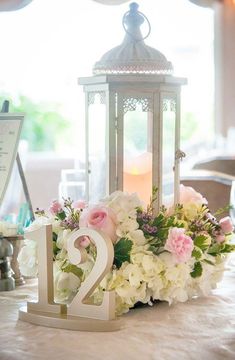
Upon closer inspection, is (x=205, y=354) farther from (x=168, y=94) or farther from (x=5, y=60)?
(x=5, y=60)

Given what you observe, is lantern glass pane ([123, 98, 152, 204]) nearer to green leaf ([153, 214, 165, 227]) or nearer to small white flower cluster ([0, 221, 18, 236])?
green leaf ([153, 214, 165, 227])

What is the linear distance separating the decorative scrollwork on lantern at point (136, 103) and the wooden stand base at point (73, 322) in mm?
460

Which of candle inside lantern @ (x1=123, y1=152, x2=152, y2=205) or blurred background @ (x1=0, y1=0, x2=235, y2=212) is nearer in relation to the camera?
candle inside lantern @ (x1=123, y1=152, x2=152, y2=205)

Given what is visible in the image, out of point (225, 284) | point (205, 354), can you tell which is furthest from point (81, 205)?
point (205, 354)

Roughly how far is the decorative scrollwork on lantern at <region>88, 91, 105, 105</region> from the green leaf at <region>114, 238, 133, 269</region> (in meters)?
0.33

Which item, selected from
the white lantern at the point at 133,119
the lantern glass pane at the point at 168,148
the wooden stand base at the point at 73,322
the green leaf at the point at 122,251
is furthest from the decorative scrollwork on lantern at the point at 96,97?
the wooden stand base at the point at 73,322

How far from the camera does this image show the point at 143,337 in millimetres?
1224

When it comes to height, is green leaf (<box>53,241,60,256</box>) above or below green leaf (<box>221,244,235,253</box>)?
above

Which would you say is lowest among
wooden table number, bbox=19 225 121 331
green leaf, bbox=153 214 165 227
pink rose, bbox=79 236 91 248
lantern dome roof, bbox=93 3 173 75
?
wooden table number, bbox=19 225 121 331

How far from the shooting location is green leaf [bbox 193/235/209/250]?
1462 millimetres

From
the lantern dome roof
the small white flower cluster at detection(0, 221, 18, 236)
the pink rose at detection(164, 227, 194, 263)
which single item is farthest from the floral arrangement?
the lantern dome roof

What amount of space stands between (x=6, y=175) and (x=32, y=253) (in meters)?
0.36

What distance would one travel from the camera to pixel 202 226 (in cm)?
149

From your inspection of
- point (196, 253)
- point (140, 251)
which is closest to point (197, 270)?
point (196, 253)
